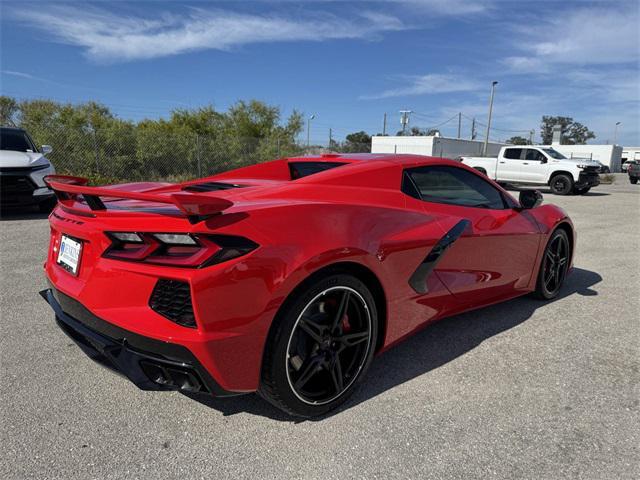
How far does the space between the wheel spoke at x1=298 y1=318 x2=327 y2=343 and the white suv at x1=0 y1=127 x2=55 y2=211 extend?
7.28 m

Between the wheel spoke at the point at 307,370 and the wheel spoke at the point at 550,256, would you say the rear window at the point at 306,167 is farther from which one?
the wheel spoke at the point at 550,256

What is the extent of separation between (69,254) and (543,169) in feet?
61.7

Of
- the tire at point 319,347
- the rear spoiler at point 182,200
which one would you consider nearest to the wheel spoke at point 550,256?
the tire at point 319,347

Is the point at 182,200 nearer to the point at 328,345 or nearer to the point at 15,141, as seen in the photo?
the point at 328,345

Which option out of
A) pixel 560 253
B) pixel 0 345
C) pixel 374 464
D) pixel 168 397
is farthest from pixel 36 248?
pixel 560 253

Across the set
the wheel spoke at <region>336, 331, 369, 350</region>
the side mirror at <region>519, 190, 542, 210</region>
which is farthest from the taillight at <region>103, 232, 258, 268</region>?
the side mirror at <region>519, 190, 542, 210</region>

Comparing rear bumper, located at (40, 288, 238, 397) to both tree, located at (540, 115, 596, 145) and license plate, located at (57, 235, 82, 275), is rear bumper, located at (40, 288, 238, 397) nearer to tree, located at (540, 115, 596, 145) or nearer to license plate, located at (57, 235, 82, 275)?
license plate, located at (57, 235, 82, 275)

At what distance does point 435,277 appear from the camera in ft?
9.57

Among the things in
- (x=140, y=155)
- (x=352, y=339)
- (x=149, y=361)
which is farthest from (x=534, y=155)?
(x=149, y=361)

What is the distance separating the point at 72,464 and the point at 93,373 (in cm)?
85

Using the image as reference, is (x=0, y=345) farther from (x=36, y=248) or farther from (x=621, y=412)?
(x=621, y=412)

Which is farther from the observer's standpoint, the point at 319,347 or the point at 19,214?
the point at 19,214

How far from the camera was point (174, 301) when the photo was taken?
6.28ft

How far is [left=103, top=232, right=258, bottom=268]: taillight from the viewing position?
74.9 inches
